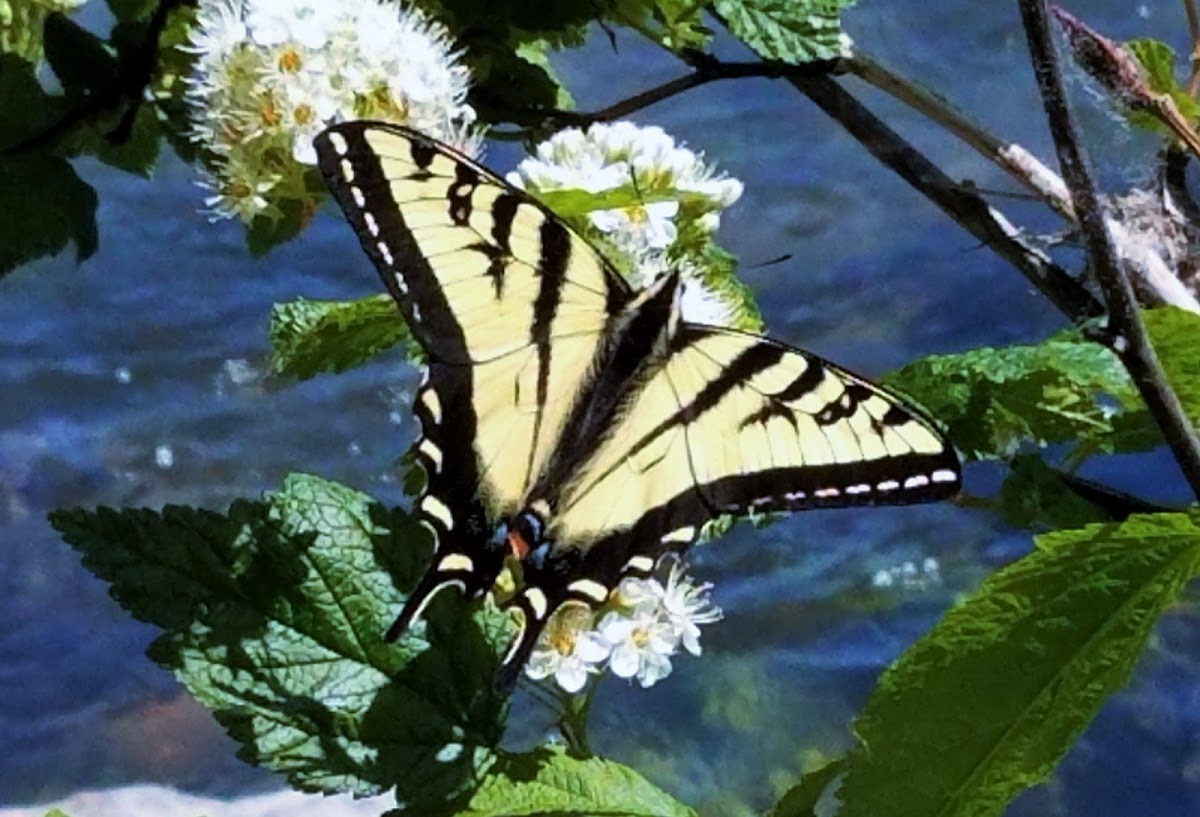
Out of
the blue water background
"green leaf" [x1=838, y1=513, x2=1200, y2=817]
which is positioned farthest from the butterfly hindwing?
the blue water background

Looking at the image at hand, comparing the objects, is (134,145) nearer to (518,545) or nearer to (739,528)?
(518,545)

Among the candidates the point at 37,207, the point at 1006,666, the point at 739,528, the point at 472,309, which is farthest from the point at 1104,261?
the point at 739,528

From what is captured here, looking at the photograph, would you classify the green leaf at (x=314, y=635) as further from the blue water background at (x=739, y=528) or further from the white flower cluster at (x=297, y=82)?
the blue water background at (x=739, y=528)

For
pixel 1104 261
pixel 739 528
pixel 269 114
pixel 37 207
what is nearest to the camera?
pixel 1104 261

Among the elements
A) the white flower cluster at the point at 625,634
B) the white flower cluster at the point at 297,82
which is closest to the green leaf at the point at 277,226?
the white flower cluster at the point at 297,82

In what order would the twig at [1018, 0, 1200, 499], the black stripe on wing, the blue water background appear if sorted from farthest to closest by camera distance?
the blue water background
the black stripe on wing
the twig at [1018, 0, 1200, 499]

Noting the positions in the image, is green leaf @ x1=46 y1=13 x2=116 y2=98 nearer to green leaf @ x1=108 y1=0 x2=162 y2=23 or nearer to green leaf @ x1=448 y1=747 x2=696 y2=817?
green leaf @ x1=108 y1=0 x2=162 y2=23
